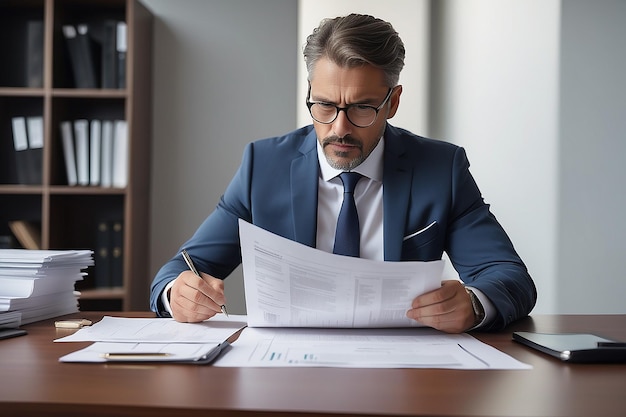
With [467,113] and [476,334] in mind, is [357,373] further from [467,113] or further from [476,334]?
[467,113]

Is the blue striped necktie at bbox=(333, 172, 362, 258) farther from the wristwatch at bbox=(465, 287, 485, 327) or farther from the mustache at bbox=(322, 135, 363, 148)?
the wristwatch at bbox=(465, 287, 485, 327)

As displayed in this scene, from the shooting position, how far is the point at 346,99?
1.63 m

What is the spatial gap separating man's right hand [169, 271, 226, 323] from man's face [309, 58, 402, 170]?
0.48m

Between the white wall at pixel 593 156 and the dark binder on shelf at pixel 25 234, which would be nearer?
the white wall at pixel 593 156

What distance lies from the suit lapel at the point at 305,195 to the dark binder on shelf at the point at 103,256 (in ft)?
5.24

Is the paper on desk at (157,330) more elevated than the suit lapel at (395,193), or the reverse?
the suit lapel at (395,193)

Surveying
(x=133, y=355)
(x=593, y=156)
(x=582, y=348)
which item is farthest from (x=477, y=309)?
(x=593, y=156)

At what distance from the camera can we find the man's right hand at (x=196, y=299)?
136cm

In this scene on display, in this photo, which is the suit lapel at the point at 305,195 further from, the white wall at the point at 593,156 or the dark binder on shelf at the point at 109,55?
the dark binder on shelf at the point at 109,55

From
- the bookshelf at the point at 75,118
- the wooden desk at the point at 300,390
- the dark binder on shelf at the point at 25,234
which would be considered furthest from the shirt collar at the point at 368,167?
the dark binder on shelf at the point at 25,234

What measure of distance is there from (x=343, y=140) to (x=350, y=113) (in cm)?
7

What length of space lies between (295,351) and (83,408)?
0.39m

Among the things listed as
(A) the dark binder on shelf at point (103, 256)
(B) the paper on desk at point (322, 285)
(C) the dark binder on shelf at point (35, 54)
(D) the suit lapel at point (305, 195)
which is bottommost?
(A) the dark binder on shelf at point (103, 256)

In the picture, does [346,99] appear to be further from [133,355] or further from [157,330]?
[133,355]
